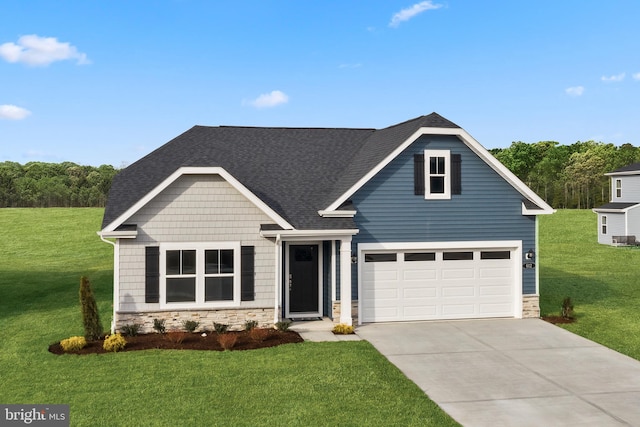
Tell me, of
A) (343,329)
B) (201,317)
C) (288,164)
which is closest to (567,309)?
(343,329)

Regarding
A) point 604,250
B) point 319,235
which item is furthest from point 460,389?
point 604,250

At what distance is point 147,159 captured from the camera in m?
21.2

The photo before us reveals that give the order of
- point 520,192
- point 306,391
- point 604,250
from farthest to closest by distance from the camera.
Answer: point 604,250 → point 520,192 → point 306,391

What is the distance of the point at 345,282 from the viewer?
17906 mm

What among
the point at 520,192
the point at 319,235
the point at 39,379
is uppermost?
the point at 520,192

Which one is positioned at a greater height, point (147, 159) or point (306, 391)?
point (147, 159)

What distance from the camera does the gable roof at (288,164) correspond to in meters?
18.1

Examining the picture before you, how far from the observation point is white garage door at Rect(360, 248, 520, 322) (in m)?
18.5

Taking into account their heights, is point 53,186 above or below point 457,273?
above

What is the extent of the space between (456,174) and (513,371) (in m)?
7.30

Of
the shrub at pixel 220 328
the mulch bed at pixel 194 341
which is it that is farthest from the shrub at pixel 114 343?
the shrub at pixel 220 328

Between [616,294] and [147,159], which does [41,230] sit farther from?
[616,294]

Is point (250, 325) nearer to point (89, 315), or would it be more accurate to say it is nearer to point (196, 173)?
point (89, 315)

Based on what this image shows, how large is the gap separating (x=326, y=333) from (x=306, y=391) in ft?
17.4
